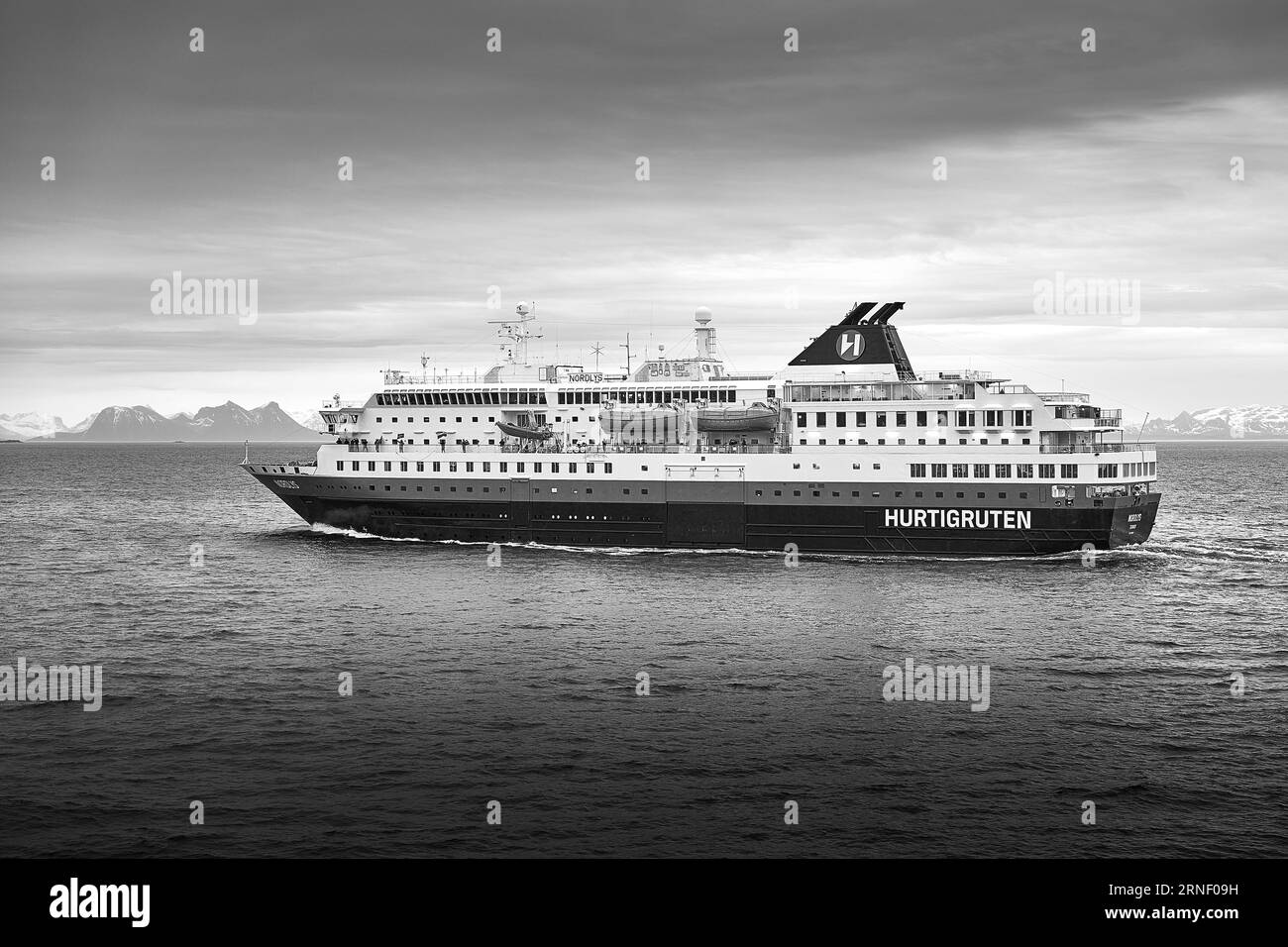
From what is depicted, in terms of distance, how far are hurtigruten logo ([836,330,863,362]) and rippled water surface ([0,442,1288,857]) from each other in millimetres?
14317

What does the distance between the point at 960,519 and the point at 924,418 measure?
628cm

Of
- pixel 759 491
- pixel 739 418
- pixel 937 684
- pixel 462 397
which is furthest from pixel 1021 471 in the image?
pixel 462 397

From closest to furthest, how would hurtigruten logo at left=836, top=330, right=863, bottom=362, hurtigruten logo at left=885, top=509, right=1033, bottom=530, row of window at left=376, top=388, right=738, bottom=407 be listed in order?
hurtigruten logo at left=885, top=509, right=1033, bottom=530 → hurtigruten logo at left=836, top=330, right=863, bottom=362 → row of window at left=376, top=388, right=738, bottom=407

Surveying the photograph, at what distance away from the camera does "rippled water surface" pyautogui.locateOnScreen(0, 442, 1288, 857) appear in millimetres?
22891

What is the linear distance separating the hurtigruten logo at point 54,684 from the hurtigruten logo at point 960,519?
1580 inches

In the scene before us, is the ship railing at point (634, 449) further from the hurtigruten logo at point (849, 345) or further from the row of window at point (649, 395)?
the hurtigruten logo at point (849, 345)

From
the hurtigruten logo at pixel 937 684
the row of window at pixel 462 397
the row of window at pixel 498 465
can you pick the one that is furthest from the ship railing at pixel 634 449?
the hurtigruten logo at pixel 937 684

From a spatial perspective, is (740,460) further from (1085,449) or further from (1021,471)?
(1085,449)

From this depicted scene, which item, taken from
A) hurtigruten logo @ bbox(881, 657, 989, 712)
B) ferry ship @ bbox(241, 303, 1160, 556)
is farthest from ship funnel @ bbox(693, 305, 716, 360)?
hurtigruten logo @ bbox(881, 657, 989, 712)

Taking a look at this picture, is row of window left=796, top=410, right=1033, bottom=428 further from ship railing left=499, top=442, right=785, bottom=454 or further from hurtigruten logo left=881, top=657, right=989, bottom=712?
hurtigruten logo left=881, top=657, right=989, bottom=712

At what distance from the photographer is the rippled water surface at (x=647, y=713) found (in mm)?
22891
